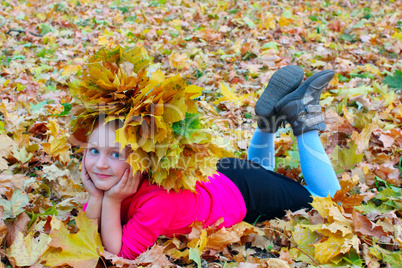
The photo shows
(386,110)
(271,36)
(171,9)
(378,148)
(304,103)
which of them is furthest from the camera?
(171,9)

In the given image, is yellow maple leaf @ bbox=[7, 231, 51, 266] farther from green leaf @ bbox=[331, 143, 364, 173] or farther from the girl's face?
green leaf @ bbox=[331, 143, 364, 173]

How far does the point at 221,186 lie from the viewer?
6.77 feet

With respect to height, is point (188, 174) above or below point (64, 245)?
above

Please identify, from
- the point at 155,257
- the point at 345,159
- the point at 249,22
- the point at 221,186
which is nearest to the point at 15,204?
the point at 155,257

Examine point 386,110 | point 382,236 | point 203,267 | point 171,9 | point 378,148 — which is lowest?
point 203,267

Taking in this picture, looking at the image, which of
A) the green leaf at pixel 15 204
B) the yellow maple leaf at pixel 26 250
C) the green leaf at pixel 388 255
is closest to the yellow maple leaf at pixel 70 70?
the green leaf at pixel 15 204

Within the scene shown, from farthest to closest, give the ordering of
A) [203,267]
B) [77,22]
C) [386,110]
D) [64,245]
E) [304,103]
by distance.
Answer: [77,22]
[386,110]
[304,103]
[203,267]
[64,245]

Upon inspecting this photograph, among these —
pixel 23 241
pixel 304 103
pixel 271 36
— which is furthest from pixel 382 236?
A: pixel 271 36

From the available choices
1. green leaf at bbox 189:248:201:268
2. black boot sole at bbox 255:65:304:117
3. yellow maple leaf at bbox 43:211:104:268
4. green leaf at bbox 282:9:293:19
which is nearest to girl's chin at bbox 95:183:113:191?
yellow maple leaf at bbox 43:211:104:268

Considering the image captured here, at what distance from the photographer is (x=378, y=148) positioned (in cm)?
261

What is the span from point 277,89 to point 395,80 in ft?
5.87

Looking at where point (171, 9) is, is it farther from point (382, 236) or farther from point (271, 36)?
point (382, 236)

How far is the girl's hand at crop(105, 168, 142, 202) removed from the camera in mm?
1595

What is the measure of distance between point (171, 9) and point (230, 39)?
1721 mm
